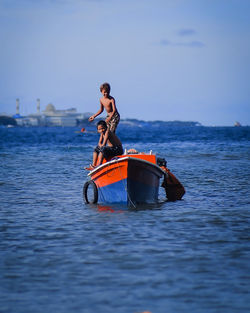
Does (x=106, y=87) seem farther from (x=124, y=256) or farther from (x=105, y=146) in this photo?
(x=124, y=256)

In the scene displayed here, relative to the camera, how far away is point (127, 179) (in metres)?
14.3

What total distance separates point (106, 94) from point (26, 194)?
15.1 feet

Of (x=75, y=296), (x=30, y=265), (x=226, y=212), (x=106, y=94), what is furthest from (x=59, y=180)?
(x=75, y=296)

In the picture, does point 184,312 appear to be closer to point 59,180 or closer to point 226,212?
point 226,212

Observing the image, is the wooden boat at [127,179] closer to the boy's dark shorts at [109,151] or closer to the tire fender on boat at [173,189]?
the boy's dark shorts at [109,151]

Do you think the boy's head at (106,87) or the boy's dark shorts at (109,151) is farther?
the boy's head at (106,87)

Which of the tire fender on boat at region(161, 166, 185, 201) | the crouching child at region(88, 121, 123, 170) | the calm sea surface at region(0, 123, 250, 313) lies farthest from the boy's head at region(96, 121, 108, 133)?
the tire fender on boat at region(161, 166, 185, 201)

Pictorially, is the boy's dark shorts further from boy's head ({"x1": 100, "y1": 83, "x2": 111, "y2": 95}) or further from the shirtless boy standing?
boy's head ({"x1": 100, "y1": 83, "x2": 111, "y2": 95})

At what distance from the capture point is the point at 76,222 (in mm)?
12672

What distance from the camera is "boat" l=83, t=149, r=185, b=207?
47.0ft

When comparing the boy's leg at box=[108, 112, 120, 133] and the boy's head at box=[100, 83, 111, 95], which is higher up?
the boy's head at box=[100, 83, 111, 95]

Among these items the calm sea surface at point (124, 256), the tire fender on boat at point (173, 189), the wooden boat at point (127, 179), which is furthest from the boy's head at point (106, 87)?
the calm sea surface at point (124, 256)

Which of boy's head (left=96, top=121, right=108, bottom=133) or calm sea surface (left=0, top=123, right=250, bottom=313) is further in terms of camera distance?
boy's head (left=96, top=121, right=108, bottom=133)

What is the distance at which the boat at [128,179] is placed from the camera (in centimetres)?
1431
